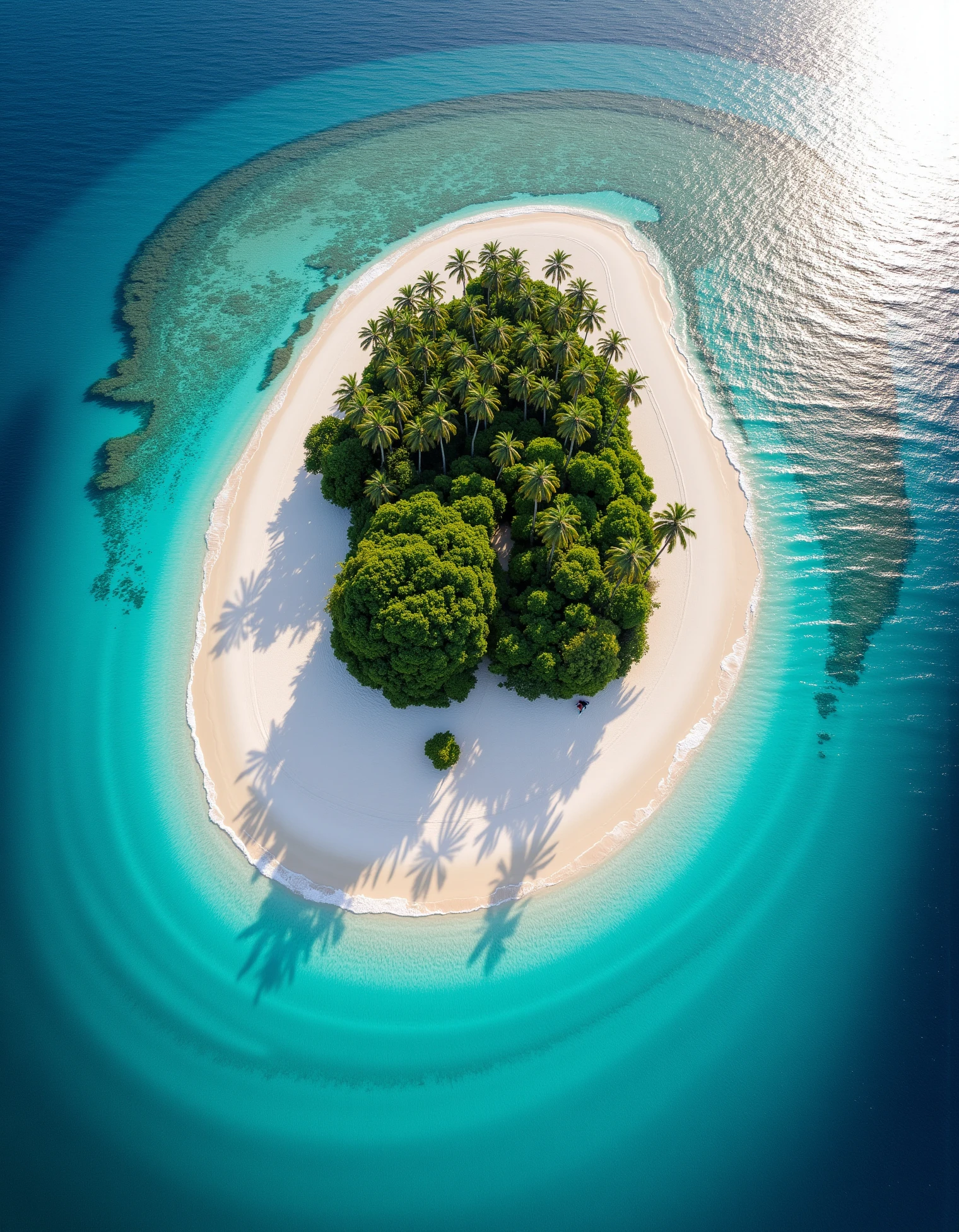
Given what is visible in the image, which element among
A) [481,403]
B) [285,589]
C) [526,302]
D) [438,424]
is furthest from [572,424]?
[285,589]

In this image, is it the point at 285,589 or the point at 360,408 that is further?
the point at 285,589

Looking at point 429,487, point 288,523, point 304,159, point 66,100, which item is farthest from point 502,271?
point 66,100

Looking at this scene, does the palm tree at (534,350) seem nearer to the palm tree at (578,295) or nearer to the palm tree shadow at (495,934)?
the palm tree at (578,295)

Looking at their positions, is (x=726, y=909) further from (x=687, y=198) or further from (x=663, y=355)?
(x=687, y=198)

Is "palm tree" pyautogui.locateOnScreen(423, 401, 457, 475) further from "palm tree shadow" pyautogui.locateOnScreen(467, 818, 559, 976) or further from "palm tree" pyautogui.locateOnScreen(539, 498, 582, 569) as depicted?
"palm tree shadow" pyautogui.locateOnScreen(467, 818, 559, 976)

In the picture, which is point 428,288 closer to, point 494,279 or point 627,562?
point 494,279
